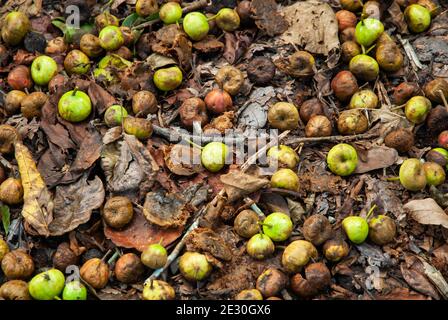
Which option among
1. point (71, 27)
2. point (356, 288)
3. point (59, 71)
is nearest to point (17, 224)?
point (59, 71)

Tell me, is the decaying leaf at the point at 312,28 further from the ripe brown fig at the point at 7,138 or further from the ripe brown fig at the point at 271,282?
the ripe brown fig at the point at 7,138

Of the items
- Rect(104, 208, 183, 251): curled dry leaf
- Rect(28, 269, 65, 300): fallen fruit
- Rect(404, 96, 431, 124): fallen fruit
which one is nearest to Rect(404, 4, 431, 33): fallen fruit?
Rect(404, 96, 431, 124): fallen fruit

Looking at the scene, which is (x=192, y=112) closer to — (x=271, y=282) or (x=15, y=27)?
(x=271, y=282)

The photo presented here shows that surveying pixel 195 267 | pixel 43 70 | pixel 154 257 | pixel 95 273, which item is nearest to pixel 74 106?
pixel 43 70

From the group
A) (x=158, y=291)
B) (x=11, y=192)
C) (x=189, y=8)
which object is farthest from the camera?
(x=189, y=8)

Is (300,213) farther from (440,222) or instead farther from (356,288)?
(440,222)

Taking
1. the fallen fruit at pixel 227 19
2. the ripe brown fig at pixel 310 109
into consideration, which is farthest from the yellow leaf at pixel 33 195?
the ripe brown fig at pixel 310 109
